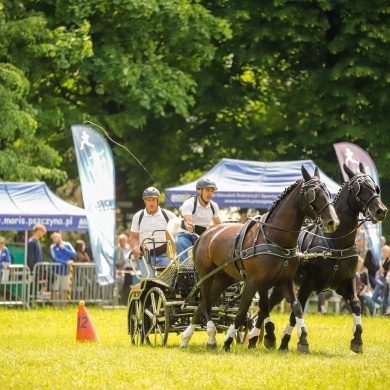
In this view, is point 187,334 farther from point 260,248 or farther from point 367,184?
point 367,184

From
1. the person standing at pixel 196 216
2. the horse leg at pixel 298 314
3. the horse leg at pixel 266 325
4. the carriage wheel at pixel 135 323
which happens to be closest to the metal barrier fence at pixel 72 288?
the carriage wheel at pixel 135 323

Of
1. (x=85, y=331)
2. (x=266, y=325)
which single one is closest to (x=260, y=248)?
(x=266, y=325)

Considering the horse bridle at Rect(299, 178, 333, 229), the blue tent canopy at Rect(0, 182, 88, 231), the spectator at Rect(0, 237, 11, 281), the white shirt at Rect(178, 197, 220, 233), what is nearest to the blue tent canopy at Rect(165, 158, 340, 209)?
the blue tent canopy at Rect(0, 182, 88, 231)

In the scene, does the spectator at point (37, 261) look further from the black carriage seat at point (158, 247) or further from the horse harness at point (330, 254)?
the horse harness at point (330, 254)

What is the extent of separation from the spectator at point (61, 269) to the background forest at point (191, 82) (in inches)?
121

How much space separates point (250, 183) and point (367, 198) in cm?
1133

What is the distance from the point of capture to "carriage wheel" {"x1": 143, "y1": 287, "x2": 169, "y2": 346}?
1600 centimetres

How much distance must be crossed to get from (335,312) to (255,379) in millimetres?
15741

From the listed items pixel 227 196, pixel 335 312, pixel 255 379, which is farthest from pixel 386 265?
pixel 255 379

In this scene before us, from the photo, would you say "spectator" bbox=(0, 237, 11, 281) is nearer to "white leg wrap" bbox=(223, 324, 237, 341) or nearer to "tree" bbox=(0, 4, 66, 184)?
"tree" bbox=(0, 4, 66, 184)

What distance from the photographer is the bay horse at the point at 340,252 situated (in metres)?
15.3

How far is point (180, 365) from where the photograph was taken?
13.0 metres

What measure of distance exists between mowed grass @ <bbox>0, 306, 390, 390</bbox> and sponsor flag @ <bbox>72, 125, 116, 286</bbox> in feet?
13.3

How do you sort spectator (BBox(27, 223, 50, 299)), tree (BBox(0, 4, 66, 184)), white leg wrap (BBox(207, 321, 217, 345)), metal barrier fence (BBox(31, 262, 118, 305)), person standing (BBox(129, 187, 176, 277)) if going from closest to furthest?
white leg wrap (BBox(207, 321, 217, 345)), person standing (BBox(129, 187, 176, 277)), spectator (BBox(27, 223, 50, 299)), metal barrier fence (BBox(31, 262, 118, 305)), tree (BBox(0, 4, 66, 184))
